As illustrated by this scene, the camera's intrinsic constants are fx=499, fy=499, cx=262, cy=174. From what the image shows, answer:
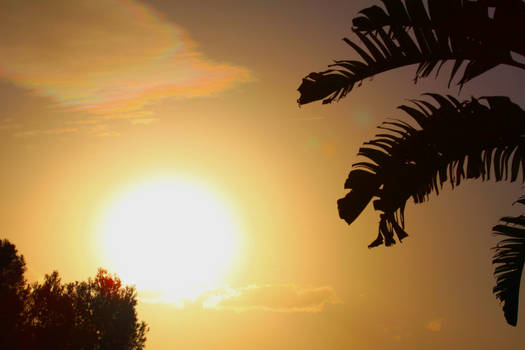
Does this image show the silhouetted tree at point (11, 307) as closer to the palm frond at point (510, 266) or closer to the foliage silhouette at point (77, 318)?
the foliage silhouette at point (77, 318)

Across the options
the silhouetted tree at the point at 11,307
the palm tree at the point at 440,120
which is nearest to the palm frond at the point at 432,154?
the palm tree at the point at 440,120

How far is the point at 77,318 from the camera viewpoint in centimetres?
3966

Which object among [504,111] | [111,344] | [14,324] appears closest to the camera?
[504,111]

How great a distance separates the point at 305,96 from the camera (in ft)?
19.6

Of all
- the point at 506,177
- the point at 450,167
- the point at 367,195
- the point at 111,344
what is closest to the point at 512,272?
the point at 506,177

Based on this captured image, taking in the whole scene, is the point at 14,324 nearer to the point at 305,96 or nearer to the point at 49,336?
the point at 49,336

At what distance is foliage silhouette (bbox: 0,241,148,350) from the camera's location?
36.1m

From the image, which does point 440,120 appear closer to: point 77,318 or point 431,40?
point 431,40

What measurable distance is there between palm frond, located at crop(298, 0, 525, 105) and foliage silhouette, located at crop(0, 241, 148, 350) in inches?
1416

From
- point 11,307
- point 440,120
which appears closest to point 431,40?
point 440,120

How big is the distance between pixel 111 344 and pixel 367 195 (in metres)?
39.6

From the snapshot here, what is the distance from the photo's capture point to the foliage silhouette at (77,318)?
118 ft

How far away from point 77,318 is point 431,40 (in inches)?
1583

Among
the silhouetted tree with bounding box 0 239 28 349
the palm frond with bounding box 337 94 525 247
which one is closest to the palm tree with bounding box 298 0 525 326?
the palm frond with bounding box 337 94 525 247
